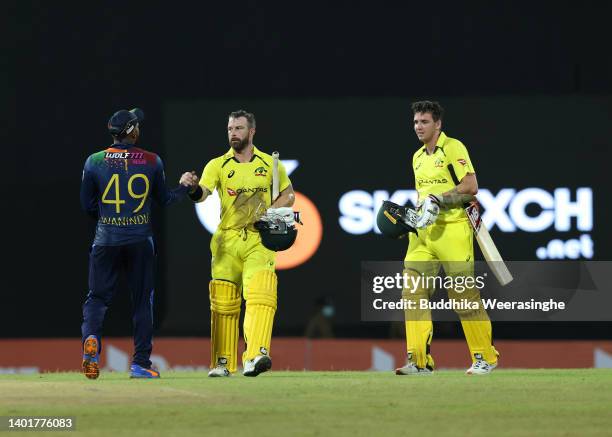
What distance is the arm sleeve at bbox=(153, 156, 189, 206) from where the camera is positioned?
9031mm

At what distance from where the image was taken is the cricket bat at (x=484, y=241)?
31.3 feet

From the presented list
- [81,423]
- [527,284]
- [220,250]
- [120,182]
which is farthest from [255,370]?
[527,284]

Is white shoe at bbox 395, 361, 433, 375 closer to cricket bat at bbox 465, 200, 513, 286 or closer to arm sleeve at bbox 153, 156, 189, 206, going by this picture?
cricket bat at bbox 465, 200, 513, 286

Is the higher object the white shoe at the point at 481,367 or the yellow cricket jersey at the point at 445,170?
the yellow cricket jersey at the point at 445,170

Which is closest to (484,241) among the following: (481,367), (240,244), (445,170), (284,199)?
(445,170)

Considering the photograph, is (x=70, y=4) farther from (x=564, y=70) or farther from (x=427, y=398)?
(x=427, y=398)

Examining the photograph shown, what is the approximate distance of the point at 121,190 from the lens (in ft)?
29.4

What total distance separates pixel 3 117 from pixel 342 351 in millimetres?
3935

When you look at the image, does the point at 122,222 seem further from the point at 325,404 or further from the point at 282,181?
the point at 325,404

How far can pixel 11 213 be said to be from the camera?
14.8 metres

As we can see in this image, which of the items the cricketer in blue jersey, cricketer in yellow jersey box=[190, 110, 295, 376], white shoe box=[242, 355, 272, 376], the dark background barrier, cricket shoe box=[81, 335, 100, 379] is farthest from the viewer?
the dark background barrier

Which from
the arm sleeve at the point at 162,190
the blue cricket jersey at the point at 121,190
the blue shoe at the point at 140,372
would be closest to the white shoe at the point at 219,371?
the blue shoe at the point at 140,372

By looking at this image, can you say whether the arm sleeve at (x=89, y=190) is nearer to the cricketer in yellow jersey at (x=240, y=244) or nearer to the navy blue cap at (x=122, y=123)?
the navy blue cap at (x=122, y=123)
